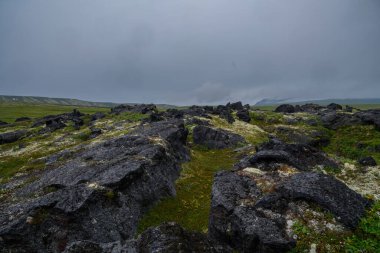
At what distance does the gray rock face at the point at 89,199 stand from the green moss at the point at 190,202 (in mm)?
1146

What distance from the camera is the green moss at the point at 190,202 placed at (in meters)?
30.3

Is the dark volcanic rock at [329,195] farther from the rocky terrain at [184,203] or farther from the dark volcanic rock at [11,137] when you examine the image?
the dark volcanic rock at [11,137]

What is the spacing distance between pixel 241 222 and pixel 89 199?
570 inches

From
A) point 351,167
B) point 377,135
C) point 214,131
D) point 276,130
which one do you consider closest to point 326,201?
point 351,167

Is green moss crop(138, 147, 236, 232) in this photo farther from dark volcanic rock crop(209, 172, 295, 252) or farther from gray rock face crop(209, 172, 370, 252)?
gray rock face crop(209, 172, 370, 252)

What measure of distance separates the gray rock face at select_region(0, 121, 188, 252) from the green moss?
1.15 metres

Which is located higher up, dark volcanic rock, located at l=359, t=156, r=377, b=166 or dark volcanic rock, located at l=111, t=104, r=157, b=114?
dark volcanic rock, located at l=111, t=104, r=157, b=114

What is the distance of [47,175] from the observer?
128 ft

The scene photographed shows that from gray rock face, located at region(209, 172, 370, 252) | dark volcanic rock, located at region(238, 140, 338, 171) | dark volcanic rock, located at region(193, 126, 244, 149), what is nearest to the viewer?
gray rock face, located at region(209, 172, 370, 252)

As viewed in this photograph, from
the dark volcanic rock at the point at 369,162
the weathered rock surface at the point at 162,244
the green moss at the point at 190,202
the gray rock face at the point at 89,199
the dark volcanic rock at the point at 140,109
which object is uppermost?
the dark volcanic rock at the point at 140,109

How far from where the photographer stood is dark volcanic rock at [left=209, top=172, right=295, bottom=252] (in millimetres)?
19391

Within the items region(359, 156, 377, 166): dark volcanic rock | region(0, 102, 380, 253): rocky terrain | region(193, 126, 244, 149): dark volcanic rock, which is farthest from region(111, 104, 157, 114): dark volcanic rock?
region(359, 156, 377, 166): dark volcanic rock

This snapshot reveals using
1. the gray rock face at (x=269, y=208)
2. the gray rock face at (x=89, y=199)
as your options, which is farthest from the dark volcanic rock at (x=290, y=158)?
the gray rock face at (x=89, y=199)

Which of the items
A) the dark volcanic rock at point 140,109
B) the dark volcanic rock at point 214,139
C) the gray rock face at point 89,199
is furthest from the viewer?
the dark volcanic rock at point 140,109
